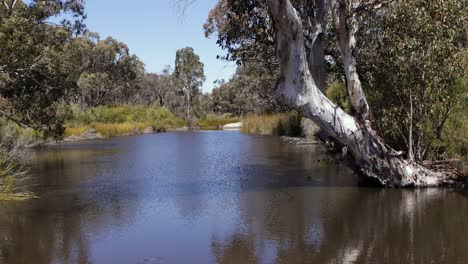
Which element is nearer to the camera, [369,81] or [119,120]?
[369,81]

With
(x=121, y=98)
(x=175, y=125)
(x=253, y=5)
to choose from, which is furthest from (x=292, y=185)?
(x=121, y=98)

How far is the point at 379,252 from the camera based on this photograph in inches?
286

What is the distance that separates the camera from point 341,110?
1112 cm

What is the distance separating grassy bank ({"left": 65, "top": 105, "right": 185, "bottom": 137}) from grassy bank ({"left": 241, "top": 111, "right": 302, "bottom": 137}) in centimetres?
919

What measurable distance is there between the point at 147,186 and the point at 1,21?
5.45 meters

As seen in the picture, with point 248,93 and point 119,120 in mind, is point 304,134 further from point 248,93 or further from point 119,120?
point 248,93

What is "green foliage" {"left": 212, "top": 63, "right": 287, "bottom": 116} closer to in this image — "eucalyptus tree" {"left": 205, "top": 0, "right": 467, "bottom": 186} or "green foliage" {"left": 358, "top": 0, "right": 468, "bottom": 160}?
"green foliage" {"left": 358, "top": 0, "right": 468, "bottom": 160}

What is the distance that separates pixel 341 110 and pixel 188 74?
53703 millimetres

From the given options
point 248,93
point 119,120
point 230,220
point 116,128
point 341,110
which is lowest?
point 230,220

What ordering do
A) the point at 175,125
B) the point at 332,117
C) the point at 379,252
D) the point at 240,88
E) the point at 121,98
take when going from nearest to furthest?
the point at 379,252 → the point at 332,117 → the point at 175,125 → the point at 240,88 → the point at 121,98

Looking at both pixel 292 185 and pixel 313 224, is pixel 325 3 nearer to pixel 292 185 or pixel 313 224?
pixel 292 185

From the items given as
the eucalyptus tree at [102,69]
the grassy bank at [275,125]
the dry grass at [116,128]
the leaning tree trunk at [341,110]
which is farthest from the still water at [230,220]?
the eucalyptus tree at [102,69]

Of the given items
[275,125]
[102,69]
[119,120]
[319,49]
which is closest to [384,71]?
[319,49]

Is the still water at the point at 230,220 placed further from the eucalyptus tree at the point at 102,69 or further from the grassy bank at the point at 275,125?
the eucalyptus tree at the point at 102,69
